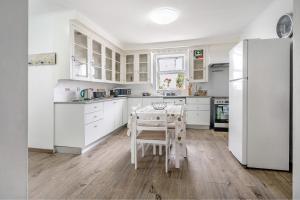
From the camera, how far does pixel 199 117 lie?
4473 mm

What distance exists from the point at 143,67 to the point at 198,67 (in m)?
1.61

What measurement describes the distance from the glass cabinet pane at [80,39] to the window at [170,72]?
8.27 ft

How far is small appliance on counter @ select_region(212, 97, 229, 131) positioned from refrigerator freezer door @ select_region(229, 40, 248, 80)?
1665mm

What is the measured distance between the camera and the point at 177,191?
5.57 feet

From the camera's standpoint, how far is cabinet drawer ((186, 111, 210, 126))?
4.43 metres

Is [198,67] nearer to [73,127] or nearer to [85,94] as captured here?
[85,94]

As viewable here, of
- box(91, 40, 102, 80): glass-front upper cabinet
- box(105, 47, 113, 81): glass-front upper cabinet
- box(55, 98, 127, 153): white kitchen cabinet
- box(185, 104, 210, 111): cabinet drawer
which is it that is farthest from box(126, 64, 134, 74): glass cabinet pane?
box(55, 98, 127, 153): white kitchen cabinet

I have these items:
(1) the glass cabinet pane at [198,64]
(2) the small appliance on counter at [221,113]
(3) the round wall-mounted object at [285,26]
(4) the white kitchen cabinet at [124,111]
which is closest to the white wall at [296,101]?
(3) the round wall-mounted object at [285,26]

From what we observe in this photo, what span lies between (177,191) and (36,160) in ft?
7.01

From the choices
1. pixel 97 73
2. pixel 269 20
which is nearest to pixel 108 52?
pixel 97 73

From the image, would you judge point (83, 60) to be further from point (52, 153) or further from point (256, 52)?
point (256, 52)

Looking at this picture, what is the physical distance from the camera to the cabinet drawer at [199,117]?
443 centimetres

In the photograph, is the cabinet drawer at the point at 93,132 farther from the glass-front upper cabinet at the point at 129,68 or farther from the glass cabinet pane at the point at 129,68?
the glass cabinet pane at the point at 129,68

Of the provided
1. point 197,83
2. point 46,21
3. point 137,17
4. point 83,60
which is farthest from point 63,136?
point 197,83
